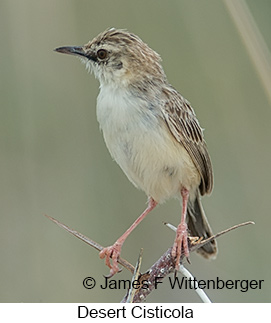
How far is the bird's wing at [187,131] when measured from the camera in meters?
4.11

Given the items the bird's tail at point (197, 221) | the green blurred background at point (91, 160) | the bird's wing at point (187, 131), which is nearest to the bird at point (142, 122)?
the bird's wing at point (187, 131)

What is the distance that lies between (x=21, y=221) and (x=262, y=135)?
6.75 feet

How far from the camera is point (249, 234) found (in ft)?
15.8

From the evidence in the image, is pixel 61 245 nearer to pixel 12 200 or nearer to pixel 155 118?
pixel 12 200

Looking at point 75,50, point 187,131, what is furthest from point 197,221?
point 75,50

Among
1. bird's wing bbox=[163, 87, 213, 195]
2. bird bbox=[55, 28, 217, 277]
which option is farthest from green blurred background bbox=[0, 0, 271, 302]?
bird bbox=[55, 28, 217, 277]

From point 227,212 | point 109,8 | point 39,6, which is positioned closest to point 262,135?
point 227,212

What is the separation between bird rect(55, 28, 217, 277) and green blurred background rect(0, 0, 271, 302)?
36 centimetres

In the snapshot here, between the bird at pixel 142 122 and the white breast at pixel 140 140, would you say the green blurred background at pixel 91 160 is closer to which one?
the bird at pixel 142 122

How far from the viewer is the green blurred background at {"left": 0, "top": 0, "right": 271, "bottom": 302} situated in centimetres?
448

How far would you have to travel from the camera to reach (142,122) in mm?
3863

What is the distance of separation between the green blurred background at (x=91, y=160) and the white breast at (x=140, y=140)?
53cm

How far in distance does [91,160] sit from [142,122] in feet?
4.53

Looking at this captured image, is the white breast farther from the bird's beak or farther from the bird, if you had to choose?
the bird's beak
